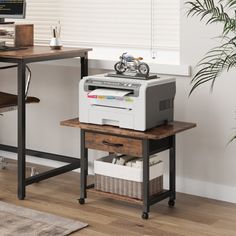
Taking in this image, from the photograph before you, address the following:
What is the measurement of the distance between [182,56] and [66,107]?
99 centimetres

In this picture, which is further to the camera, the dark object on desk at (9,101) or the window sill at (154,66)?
the dark object on desk at (9,101)

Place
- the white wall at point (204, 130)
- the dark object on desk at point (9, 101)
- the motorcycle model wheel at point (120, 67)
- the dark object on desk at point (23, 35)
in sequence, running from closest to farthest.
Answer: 1. the motorcycle model wheel at point (120, 67)
2. the white wall at point (204, 130)
3. the dark object on desk at point (9, 101)
4. the dark object on desk at point (23, 35)

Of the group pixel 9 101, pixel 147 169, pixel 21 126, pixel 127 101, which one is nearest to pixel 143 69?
pixel 127 101

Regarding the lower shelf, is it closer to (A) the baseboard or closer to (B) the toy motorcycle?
(A) the baseboard

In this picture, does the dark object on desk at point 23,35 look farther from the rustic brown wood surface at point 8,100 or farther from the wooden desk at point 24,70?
the rustic brown wood surface at point 8,100

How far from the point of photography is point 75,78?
14.5ft

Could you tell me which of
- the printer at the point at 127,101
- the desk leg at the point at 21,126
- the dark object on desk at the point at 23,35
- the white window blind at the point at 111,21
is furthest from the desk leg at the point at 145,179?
the dark object on desk at the point at 23,35

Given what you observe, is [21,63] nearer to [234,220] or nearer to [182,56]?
[182,56]

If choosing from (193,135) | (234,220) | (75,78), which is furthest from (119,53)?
(234,220)

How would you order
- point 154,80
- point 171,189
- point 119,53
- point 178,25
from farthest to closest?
point 119,53 → point 178,25 → point 171,189 → point 154,80

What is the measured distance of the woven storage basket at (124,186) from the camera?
359cm

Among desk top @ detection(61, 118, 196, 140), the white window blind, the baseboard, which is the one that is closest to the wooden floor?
the baseboard

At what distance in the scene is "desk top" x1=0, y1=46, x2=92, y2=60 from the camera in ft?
12.2

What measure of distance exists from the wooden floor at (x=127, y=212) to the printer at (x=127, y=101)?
50 cm
